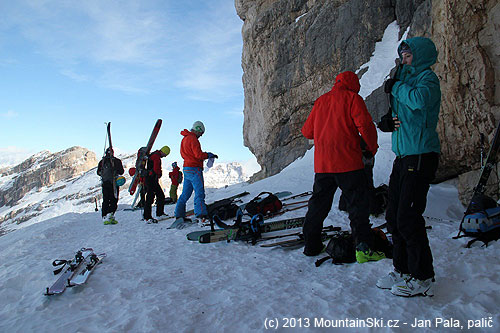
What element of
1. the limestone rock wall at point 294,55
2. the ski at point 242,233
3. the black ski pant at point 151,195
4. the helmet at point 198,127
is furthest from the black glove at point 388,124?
the limestone rock wall at point 294,55

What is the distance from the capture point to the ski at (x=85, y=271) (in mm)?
2784

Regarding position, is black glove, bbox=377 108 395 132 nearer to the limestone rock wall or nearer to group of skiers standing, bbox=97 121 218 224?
group of skiers standing, bbox=97 121 218 224

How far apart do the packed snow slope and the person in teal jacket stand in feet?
0.75

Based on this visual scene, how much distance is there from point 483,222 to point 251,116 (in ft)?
74.5

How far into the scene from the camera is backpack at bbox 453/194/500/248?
352cm

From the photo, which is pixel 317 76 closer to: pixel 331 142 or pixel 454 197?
pixel 454 197

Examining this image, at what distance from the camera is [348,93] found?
3.29 metres

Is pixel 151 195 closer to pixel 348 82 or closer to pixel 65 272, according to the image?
pixel 65 272

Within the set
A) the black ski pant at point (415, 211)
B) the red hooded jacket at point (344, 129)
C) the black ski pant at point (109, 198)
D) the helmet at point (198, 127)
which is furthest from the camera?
the black ski pant at point (109, 198)

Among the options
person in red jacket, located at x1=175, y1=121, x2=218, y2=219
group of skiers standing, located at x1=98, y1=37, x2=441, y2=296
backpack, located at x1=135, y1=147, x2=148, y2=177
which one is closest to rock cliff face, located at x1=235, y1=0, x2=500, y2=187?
group of skiers standing, located at x1=98, y1=37, x2=441, y2=296

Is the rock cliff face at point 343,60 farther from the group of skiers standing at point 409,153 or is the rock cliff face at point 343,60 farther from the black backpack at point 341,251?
the black backpack at point 341,251

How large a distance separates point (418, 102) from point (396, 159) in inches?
21.2

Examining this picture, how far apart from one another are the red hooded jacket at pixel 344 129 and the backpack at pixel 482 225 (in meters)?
1.65

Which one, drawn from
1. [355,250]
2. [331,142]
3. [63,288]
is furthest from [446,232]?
[63,288]
